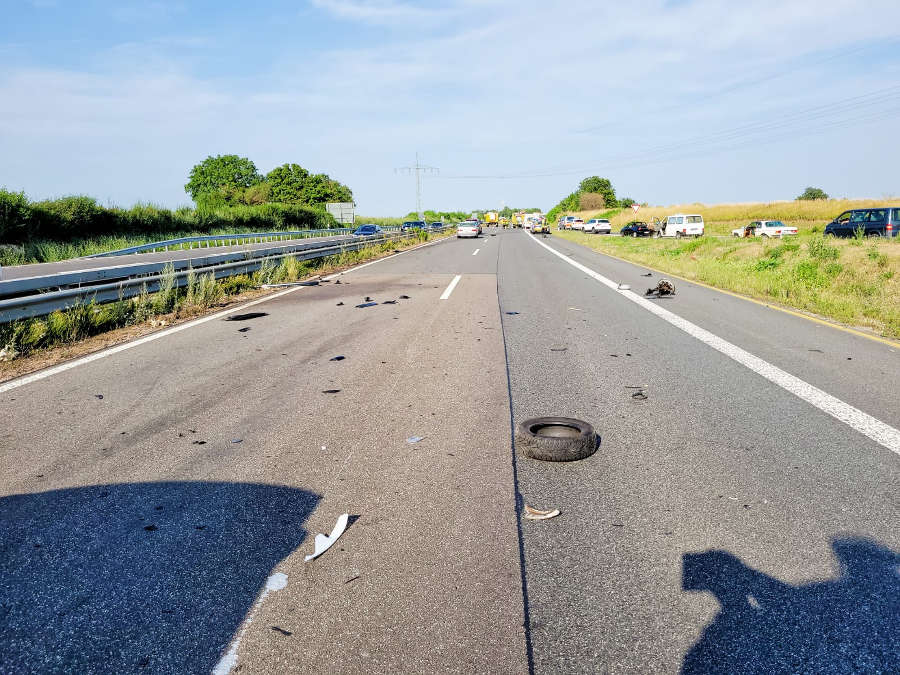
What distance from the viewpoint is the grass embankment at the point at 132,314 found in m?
7.21

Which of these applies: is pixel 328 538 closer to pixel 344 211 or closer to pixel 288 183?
pixel 344 211

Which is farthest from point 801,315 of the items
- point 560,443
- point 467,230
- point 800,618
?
point 467,230

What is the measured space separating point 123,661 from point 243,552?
751 millimetres

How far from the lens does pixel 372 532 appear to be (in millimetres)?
3076

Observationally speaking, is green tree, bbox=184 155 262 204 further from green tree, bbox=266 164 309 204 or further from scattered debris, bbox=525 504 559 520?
scattered debris, bbox=525 504 559 520

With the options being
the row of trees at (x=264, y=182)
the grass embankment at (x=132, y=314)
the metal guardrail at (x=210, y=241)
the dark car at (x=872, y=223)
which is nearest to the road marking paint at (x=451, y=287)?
the grass embankment at (x=132, y=314)

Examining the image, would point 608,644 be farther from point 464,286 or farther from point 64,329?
point 464,286

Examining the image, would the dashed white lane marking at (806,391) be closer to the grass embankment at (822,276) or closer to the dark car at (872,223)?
the grass embankment at (822,276)

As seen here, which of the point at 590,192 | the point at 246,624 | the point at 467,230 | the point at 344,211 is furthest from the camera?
the point at 590,192

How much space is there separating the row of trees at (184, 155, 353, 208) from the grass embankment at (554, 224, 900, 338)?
92908mm

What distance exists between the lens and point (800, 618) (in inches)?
94.0

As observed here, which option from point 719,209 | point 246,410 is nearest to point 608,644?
point 246,410

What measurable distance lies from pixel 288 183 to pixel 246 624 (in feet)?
359

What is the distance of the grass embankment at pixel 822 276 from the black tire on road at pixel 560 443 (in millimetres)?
6826
